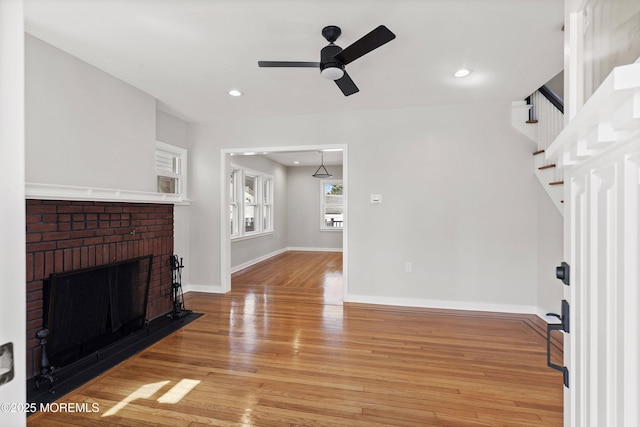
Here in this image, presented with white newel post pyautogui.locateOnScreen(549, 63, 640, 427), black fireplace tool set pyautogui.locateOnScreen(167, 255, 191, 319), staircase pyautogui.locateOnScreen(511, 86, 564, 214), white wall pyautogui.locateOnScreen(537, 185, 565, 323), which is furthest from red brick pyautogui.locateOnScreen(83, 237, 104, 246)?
white wall pyautogui.locateOnScreen(537, 185, 565, 323)

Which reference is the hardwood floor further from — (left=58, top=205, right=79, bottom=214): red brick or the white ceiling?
the white ceiling

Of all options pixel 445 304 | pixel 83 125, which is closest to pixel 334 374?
pixel 445 304

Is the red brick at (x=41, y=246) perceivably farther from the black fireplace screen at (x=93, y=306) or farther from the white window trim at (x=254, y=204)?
the white window trim at (x=254, y=204)

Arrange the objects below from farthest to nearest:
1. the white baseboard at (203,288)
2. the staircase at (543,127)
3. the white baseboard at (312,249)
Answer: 1. the white baseboard at (312,249)
2. the white baseboard at (203,288)
3. the staircase at (543,127)

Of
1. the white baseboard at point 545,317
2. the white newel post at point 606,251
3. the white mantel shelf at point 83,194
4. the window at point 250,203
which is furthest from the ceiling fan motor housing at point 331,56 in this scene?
the window at point 250,203

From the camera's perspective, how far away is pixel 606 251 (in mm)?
717

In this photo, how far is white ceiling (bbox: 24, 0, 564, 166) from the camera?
2.00m

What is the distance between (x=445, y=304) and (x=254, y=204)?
4.85m

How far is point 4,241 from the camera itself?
18.4 inches

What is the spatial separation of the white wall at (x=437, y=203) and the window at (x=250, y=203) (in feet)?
7.47

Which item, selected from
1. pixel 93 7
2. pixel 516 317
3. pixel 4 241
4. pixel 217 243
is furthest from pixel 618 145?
pixel 217 243

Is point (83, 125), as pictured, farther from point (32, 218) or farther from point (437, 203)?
point (437, 203)

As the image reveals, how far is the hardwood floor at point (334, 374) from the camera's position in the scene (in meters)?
1.86

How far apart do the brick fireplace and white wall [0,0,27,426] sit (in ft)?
7.56
